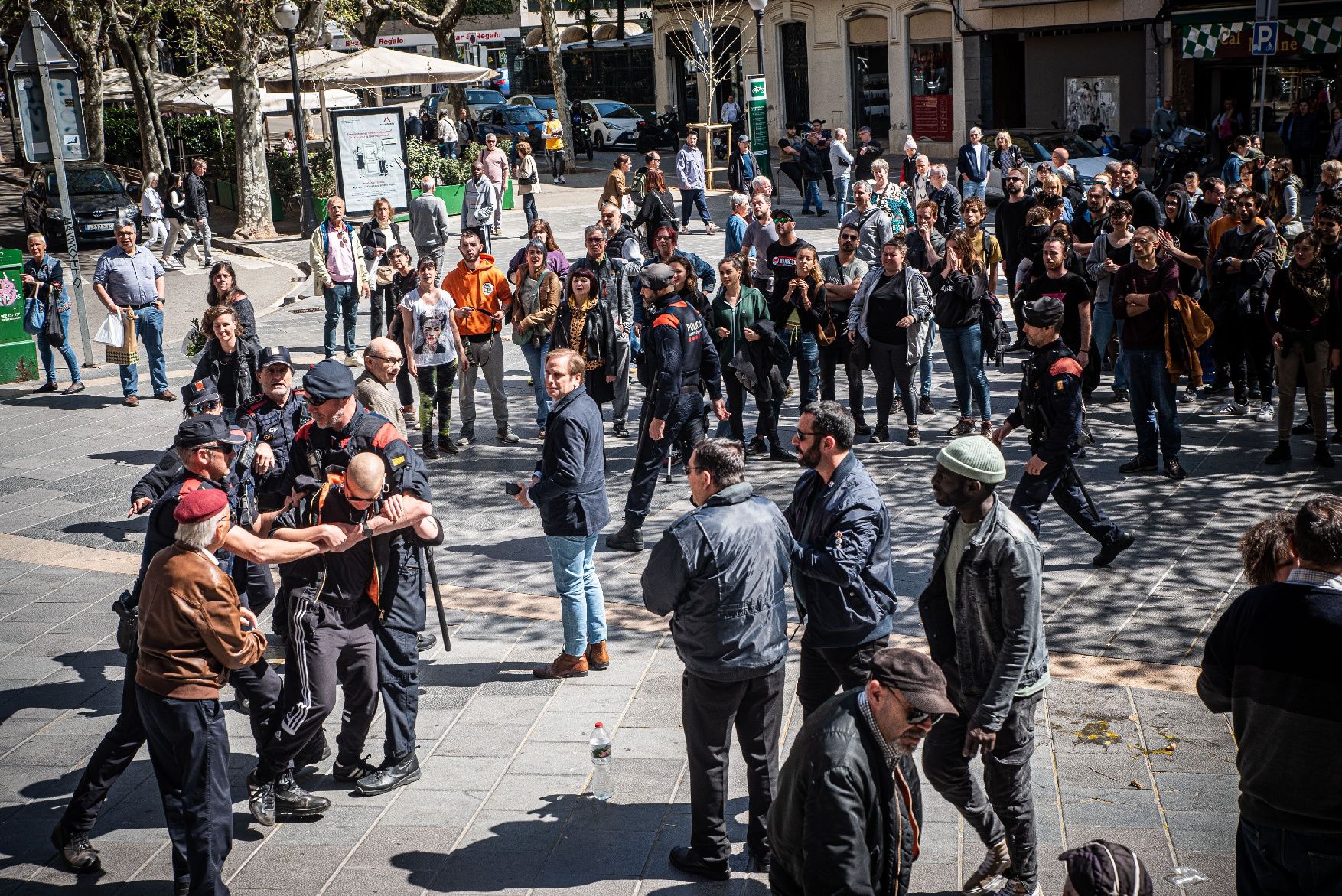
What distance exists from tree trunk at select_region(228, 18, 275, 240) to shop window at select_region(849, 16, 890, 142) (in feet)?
59.6

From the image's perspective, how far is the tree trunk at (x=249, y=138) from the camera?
26.1 m

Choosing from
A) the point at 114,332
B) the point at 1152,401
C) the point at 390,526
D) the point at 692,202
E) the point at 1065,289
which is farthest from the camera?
the point at 692,202

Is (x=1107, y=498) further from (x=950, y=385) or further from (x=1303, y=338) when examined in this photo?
(x=950, y=385)

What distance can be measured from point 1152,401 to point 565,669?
209 inches

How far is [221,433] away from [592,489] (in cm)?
193

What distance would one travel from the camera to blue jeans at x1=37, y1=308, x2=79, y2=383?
14953mm

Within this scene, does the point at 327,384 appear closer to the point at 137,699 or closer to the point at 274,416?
the point at 137,699

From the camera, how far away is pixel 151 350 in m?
14.4

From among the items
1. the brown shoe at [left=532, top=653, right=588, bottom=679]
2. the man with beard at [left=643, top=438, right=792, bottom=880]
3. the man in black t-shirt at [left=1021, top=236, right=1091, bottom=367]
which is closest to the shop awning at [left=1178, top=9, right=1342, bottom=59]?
the man in black t-shirt at [left=1021, top=236, right=1091, bottom=367]

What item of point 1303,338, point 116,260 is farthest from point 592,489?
point 116,260

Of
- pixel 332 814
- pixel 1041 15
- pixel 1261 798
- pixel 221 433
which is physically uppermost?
pixel 1041 15

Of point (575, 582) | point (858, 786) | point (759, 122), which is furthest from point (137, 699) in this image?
point (759, 122)

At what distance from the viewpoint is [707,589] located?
5379 millimetres

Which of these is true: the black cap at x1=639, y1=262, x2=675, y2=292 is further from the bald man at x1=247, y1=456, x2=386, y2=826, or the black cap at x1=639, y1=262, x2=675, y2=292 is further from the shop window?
the shop window
